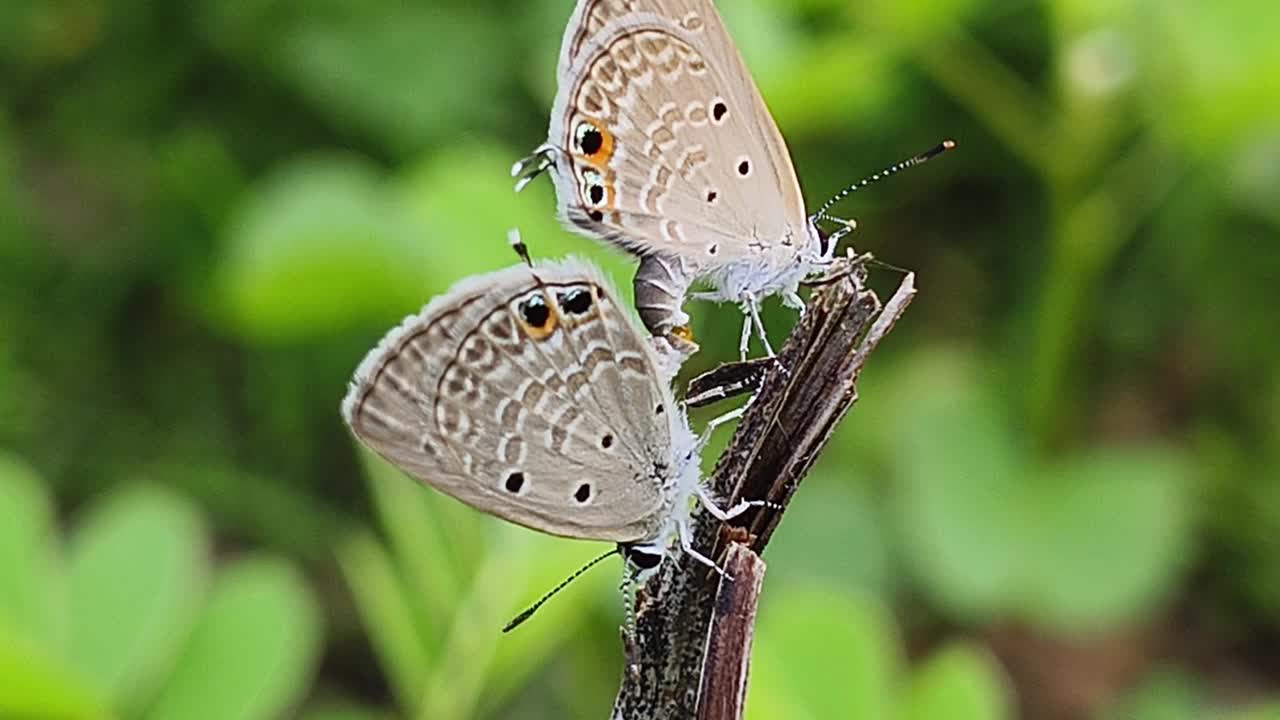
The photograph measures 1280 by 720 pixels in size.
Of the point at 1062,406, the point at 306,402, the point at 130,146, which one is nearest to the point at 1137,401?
the point at 1062,406

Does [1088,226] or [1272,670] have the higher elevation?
[1088,226]

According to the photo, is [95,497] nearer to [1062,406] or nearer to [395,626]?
[395,626]

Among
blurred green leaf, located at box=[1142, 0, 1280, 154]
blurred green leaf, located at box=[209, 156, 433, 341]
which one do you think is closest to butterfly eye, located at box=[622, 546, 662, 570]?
blurred green leaf, located at box=[209, 156, 433, 341]

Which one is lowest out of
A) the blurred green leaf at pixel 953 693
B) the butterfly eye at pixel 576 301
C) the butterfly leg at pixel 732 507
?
the blurred green leaf at pixel 953 693

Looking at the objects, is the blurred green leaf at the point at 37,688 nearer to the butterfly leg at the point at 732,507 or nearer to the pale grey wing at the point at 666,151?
the pale grey wing at the point at 666,151

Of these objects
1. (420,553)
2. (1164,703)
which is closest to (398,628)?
(420,553)

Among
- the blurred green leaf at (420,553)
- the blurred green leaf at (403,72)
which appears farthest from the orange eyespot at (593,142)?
the blurred green leaf at (403,72)
